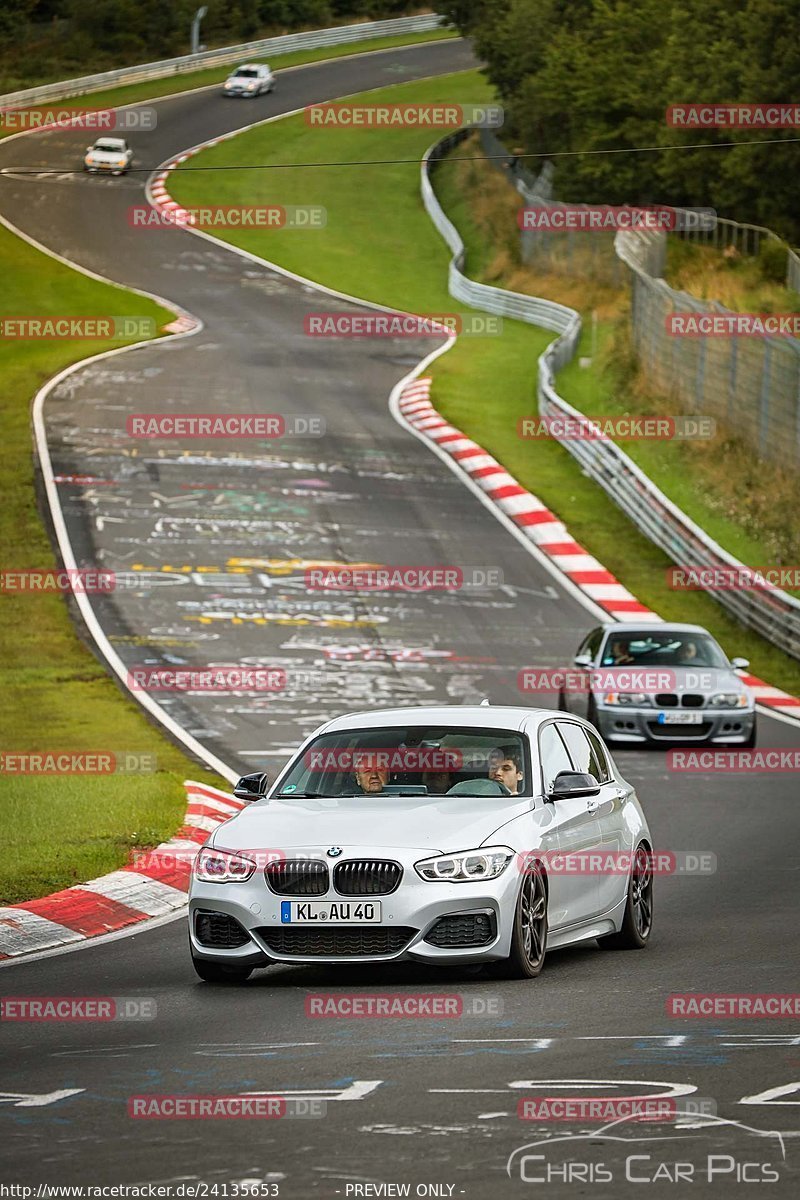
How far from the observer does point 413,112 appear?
87188mm

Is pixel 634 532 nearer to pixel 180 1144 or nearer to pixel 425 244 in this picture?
pixel 180 1144

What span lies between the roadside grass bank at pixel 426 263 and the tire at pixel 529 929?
1672cm

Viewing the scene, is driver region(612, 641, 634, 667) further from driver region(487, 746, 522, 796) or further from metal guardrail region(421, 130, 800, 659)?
driver region(487, 746, 522, 796)

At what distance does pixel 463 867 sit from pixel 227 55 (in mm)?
92293

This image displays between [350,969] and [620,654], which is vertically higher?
[350,969]

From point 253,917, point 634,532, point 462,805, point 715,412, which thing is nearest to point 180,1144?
point 253,917

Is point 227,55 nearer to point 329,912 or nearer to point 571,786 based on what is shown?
point 571,786

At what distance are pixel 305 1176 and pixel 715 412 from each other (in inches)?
1277

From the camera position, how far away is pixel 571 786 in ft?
36.2

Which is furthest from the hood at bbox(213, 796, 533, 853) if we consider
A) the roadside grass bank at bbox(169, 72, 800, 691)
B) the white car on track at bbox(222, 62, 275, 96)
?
the white car on track at bbox(222, 62, 275, 96)

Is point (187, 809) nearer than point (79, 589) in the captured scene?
Yes

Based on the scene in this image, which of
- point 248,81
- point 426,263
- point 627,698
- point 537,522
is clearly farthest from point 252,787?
point 248,81

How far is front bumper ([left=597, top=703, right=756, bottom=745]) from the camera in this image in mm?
22250

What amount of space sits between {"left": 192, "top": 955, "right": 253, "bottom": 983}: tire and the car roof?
160 centimetres
